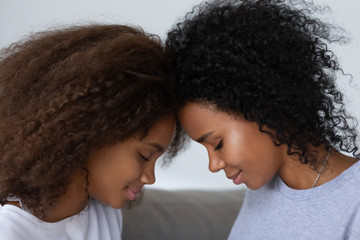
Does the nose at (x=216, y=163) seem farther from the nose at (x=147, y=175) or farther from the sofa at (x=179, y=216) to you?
the sofa at (x=179, y=216)

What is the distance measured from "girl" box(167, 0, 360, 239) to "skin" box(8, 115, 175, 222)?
0.25 ft

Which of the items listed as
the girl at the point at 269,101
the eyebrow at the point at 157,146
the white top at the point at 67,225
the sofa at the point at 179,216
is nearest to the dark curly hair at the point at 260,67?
the girl at the point at 269,101

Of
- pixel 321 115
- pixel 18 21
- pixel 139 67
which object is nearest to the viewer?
pixel 139 67

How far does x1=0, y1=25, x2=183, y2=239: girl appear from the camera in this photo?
3.56 ft

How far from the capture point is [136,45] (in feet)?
3.72

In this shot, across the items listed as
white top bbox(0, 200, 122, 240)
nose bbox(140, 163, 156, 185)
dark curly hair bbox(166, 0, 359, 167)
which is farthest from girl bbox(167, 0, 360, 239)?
white top bbox(0, 200, 122, 240)

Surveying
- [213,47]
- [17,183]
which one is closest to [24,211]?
[17,183]

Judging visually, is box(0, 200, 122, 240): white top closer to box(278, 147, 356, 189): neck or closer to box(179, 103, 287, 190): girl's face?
box(179, 103, 287, 190): girl's face

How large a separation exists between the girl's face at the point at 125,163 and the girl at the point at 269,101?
0.07 meters

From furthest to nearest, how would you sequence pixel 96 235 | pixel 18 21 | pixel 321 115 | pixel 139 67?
pixel 18 21
pixel 96 235
pixel 321 115
pixel 139 67

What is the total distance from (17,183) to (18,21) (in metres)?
1.10

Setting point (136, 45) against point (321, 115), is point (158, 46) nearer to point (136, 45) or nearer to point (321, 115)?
point (136, 45)

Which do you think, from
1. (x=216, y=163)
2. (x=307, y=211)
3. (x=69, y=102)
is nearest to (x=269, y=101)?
(x=216, y=163)

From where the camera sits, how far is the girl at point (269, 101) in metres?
1.14
